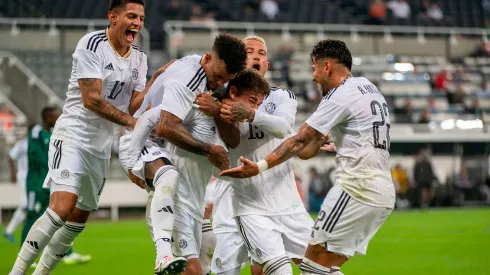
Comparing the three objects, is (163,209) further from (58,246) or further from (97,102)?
(58,246)

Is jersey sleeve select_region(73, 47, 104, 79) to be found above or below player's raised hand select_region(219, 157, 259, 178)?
above

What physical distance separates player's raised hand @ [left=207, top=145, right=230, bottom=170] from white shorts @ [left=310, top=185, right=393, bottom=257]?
85 cm

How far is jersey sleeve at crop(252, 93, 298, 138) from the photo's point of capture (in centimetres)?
692

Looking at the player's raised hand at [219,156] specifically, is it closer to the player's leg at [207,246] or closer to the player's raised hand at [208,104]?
the player's raised hand at [208,104]

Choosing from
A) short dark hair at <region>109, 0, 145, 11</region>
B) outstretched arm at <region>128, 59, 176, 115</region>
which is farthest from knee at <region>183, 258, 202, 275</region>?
short dark hair at <region>109, 0, 145, 11</region>

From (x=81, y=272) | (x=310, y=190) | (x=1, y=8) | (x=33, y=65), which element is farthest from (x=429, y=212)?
(x=81, y=272)

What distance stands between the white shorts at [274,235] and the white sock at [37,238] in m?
1.68

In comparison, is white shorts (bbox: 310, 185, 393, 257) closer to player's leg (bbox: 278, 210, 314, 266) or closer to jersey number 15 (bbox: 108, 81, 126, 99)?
player's leg (bbox: 278, 210, 314, 266)

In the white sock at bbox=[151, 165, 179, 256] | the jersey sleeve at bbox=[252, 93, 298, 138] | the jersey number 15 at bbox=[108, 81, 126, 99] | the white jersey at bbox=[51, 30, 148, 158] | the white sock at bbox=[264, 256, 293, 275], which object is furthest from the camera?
the jersey number 15 at bbox=[108, 81, 126, 99]

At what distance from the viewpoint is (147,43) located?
26.2 meters

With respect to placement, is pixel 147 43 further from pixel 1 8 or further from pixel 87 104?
pixel 87 104

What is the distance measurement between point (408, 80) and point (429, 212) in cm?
595

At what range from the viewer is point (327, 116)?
6.75 meters

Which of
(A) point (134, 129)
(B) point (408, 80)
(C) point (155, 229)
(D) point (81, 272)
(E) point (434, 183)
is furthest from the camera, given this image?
(B) point (408, 80)
